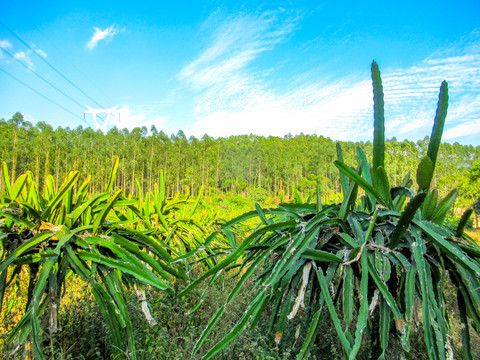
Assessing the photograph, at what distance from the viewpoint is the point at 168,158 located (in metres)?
54.8

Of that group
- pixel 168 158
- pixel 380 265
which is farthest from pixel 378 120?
pixel 168 158

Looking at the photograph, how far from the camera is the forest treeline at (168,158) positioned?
136 ft

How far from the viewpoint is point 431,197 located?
799mm

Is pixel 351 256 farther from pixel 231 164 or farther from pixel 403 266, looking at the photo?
pixel 231 164

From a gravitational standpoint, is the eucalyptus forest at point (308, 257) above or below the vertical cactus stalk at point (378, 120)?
below

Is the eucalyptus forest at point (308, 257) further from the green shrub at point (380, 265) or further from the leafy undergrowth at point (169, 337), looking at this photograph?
the leafy undergrowth at point (169, 337)

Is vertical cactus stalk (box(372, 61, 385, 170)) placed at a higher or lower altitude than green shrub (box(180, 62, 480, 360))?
higher

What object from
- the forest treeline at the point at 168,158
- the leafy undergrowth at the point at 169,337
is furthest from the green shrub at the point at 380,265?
the forest treeline at the point at 168,158

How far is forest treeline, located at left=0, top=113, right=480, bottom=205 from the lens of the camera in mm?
41562

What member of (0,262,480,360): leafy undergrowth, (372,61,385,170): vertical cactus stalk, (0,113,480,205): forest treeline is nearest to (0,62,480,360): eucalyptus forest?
(372,61,385,170): vertical cactus stalk

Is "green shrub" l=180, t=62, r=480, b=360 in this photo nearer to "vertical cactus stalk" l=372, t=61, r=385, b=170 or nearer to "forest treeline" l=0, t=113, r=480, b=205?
"vertical cactus stalk" l=372, t=61, r=385, b=170

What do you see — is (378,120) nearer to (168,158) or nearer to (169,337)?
(169,337)

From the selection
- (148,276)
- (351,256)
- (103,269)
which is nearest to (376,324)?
(351,256)

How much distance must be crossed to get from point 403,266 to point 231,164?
60.1 m
